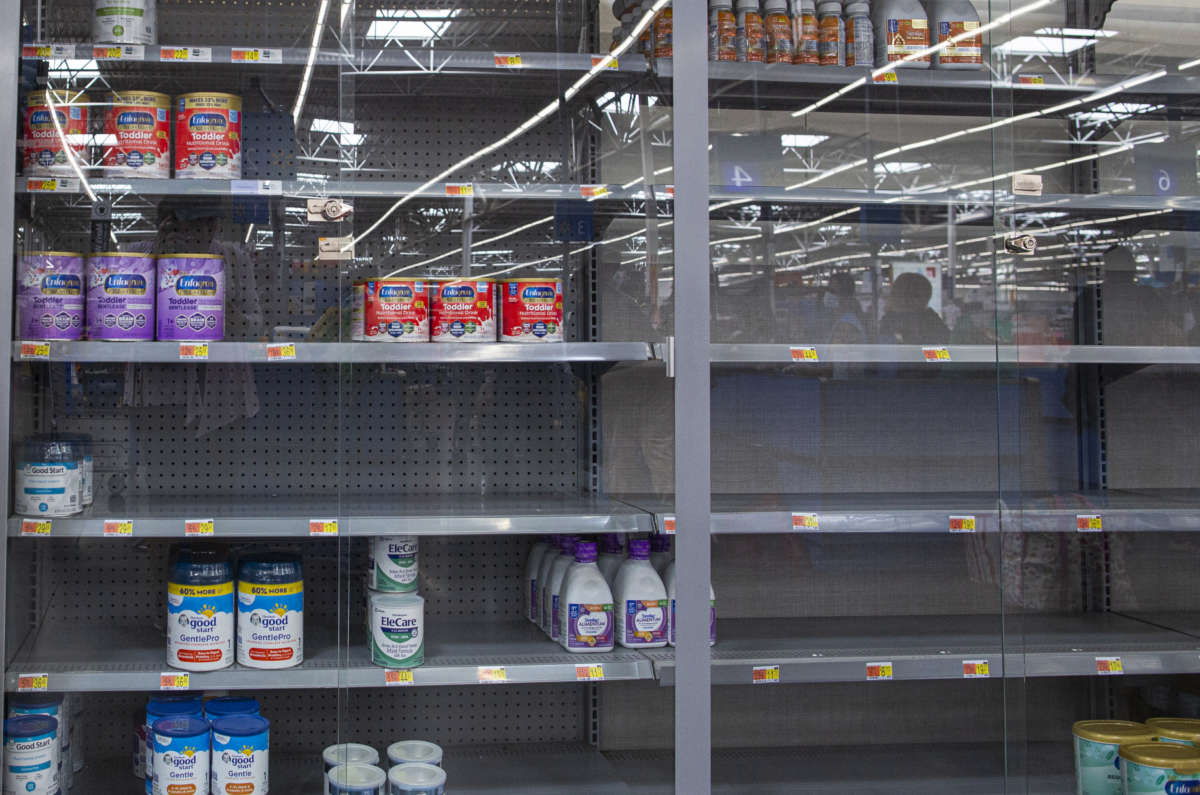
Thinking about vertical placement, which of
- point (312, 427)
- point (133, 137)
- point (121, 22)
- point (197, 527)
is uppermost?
point (121, 22)

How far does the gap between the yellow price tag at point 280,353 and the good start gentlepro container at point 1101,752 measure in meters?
2.03

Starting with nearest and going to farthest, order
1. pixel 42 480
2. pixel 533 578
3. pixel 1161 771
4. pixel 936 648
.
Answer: pixel 1161 771, pixel 42 480, pixel 936 648, pixel 533 578

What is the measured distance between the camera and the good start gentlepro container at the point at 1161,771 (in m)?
2.05

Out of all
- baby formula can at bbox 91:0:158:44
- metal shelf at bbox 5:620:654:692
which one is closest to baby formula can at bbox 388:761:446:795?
metal shelf at bbox 5:620:654:692

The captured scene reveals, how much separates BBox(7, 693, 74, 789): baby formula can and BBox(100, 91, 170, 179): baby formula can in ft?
3.97

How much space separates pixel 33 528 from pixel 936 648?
2.16 meters

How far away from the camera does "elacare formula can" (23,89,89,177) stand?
219 cm

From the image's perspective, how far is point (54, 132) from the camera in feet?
7.26

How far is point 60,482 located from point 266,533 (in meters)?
0.47

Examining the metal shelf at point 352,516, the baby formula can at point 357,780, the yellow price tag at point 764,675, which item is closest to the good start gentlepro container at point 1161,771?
the yellow price tag at point 764,675

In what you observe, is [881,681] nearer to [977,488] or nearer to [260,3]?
[977,488]

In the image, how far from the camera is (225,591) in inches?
85.9

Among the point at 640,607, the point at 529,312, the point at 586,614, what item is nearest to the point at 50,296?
the point at 529,312

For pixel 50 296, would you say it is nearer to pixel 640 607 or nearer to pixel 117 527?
pixel 117 527
